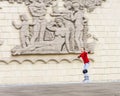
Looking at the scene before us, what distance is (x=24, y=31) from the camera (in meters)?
17.0

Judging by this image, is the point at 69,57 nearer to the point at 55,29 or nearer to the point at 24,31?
the point at 55,29

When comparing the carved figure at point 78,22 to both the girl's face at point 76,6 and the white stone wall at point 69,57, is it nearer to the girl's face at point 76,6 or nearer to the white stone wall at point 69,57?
the girl's face at point 76,6

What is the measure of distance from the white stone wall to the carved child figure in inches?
5.6

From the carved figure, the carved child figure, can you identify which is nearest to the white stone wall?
the carved child figure

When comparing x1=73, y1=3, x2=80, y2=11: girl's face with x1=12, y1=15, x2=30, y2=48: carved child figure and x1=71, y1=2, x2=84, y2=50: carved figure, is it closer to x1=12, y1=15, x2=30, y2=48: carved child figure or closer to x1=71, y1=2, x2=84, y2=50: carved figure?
x1=71, y1=2, x2=84, y2=50: carved figure

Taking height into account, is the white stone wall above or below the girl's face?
below

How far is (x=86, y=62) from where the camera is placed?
15633mm

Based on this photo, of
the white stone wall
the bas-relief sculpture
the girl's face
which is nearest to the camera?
the white stone wall

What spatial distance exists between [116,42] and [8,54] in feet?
12.8

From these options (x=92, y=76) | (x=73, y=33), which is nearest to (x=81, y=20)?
(x=73, y=33)

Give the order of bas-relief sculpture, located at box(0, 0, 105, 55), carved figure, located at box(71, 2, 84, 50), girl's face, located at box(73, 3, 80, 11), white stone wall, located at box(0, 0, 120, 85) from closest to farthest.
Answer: white stone wall, located at box(0, 0, 120, 85) → bas-relief sculpture, located at box(0, 0, 105, 55) → carved figure, located at box(71, 2, 84, 50) → girl's face, located at box(73, 3, 80, 11)

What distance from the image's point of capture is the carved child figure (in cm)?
1697

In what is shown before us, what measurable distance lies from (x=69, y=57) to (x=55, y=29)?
1085 millimetres

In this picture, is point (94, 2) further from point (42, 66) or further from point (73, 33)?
point (42, 66)
